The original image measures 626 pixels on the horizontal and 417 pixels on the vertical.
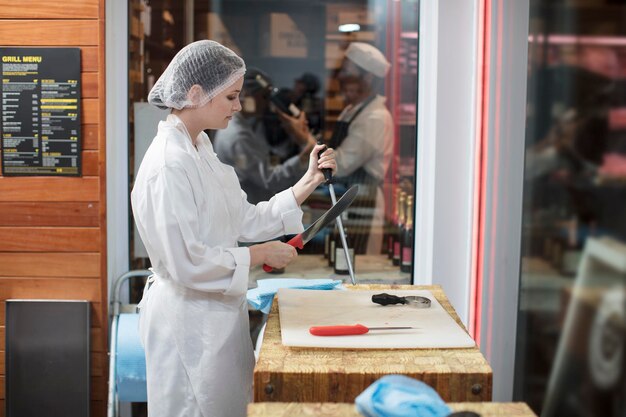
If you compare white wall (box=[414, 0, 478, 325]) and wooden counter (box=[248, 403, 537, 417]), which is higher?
white wall (box=[414, 0, 478, 325])

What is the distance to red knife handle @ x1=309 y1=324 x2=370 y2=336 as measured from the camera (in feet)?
6.48

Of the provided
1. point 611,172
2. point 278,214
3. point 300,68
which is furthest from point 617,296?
point 300,68

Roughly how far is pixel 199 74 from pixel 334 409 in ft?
3.71

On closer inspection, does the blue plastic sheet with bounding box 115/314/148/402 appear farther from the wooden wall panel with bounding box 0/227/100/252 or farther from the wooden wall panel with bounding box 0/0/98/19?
the wooden wall panel with bounding box 0/0/98/19

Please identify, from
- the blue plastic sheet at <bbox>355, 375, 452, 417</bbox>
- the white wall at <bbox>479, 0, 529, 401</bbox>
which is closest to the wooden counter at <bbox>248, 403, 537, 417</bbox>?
the blue plastic sheet at <bbox>355, 375, 452, 417</bbox>

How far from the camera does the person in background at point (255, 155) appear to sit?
3650mm

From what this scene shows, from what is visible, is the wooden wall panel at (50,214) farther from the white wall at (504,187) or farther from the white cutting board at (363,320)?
the white wall at (504,187)

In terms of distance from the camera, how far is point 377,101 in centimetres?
362

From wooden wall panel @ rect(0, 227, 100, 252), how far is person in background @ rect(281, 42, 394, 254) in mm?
995

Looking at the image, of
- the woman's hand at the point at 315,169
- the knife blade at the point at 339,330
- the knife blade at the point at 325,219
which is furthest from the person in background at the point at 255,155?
the knife blade at the point at 339,330

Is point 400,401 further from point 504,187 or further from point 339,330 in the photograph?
point 504,187

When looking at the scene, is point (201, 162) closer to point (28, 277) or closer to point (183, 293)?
point (183, 293)

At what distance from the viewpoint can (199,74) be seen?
2.33 meters

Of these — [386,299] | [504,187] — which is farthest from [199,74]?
[504,187]
